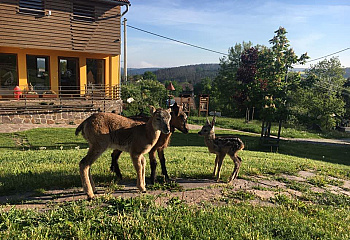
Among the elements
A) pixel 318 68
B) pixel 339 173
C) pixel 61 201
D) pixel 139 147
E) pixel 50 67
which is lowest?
pixel 339 173

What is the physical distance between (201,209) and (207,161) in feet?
14.5

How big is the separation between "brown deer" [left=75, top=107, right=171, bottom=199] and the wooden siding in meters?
17.1

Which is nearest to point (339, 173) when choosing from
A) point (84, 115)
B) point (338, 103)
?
point (84, 115)

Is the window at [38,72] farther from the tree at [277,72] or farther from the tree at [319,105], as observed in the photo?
the tree at [319,105]

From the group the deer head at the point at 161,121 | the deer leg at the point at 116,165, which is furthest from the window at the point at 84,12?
the deer head at the point at 161,121

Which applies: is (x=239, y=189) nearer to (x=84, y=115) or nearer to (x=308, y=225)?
(x=308, y=225)

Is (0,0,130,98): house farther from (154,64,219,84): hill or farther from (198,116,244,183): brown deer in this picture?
(154,64,219,84): hill

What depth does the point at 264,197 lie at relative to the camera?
5.55 meters

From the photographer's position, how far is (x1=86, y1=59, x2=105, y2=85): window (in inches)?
916

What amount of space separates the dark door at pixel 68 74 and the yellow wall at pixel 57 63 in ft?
A: 1.36

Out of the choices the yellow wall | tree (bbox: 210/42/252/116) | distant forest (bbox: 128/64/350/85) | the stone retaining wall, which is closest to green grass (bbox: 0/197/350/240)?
the stone retaining wall

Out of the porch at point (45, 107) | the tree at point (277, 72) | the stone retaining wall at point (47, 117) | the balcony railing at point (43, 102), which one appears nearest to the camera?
the tree at point (277, 72)

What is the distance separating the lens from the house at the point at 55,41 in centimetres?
1856

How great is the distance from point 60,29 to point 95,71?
4831 millimetres
